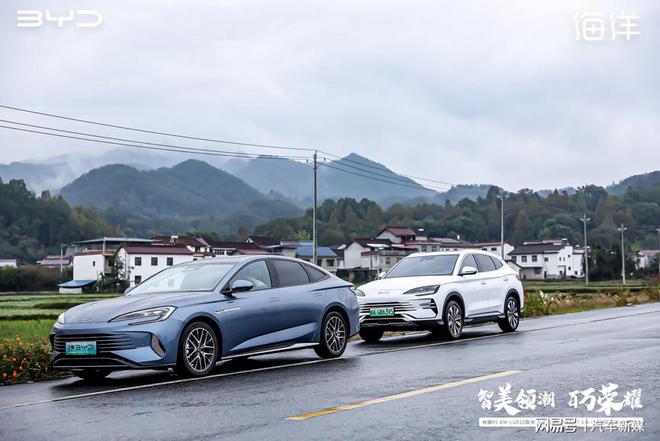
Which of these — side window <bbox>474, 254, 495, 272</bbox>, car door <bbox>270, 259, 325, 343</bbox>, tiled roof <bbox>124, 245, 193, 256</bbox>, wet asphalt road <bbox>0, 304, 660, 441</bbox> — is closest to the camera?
wet asphalt road <bbox>0, 304, 660, 441</bbox>

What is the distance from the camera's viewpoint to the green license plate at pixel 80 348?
11.0 metres

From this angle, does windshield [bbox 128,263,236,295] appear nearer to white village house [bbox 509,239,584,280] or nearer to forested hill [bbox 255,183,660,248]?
Result: white village house [bbox 509,239,584,280]

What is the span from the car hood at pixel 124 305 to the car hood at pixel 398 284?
581cm

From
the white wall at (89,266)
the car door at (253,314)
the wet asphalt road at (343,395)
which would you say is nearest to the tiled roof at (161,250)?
the white wall at (89,266)

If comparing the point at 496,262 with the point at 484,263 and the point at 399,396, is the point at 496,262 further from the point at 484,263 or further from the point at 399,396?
the point at 399,396

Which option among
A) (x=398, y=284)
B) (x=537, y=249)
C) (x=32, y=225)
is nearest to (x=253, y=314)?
(x=398, y=284)

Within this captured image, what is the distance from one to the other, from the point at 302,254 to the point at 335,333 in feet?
422

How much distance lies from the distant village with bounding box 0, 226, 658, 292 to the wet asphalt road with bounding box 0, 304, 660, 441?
95226mm

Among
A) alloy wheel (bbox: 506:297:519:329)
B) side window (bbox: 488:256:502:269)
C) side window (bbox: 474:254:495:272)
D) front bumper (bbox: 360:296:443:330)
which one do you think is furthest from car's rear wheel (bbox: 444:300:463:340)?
side window (bbox: 488:256:502:269)

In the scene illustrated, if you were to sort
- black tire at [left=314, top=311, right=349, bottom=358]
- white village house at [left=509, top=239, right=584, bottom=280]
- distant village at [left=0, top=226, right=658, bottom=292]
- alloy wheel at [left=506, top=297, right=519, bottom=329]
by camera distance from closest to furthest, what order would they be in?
black tire at [left=314, top=311, right=349, bottom=358], alloy wheel at [left=506, top=297, right=519, bottom=329], distant village at [left=0, top=226, right=658, bottom=292], white village house at [left=509, top=239, right=584, bottom=280]

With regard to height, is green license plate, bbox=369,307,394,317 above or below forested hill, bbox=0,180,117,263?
below

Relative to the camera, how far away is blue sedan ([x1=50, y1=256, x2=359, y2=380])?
11047mm

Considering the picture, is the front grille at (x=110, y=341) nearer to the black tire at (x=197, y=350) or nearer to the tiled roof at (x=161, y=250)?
the black tire at (x=197, y=350)

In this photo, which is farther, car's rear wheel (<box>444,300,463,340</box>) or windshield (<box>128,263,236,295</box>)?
car's rear wheel (<box>444,300,463,340</box>)
